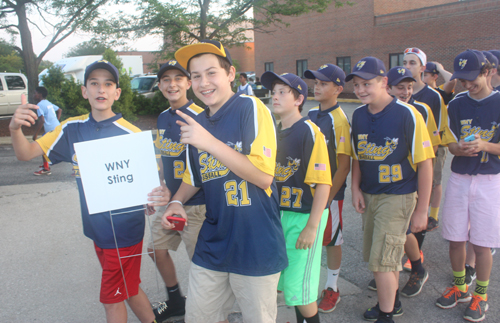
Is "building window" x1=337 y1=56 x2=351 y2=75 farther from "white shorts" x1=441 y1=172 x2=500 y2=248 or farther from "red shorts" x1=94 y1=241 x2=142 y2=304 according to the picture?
"red shorts" x1=94 y1=241 x2=142 y2=304

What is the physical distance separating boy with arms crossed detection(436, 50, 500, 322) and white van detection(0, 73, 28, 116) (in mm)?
20552

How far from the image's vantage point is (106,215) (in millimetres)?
2670

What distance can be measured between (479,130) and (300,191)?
6.27ft

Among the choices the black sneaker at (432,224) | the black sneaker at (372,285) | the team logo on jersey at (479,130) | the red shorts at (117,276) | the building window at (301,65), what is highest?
the building window at (301,65)

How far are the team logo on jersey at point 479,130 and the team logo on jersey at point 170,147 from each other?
2.60 meters

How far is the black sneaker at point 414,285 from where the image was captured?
361cm

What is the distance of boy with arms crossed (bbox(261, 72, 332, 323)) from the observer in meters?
2.56

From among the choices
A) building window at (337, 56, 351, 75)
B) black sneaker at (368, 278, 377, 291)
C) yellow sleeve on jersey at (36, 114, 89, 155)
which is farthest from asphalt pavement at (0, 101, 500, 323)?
building window at (337, 56, 351, 75)

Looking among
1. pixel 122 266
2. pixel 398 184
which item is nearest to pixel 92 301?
pixel 122 266

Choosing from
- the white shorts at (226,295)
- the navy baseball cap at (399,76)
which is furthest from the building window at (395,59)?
the white shorts at (226,295)

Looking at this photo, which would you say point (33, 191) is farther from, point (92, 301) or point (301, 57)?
point (301, 57)

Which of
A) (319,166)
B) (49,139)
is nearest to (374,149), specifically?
(319,166)

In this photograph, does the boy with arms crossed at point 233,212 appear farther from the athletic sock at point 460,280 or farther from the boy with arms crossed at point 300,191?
the athletic sock at point 460,280

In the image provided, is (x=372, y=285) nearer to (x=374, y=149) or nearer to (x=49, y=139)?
(x=374, y=149)
